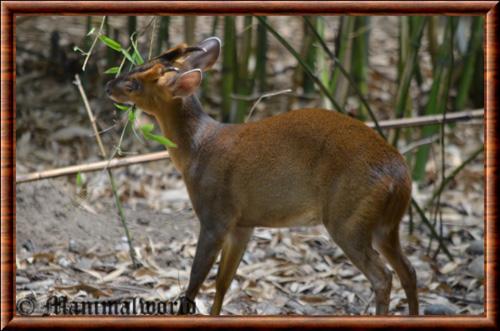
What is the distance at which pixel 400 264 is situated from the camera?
3857 millimetres

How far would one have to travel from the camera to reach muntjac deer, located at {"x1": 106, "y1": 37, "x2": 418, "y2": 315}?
3.73m

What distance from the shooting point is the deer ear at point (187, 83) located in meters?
3.63

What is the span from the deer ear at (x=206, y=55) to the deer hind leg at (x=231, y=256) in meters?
0.74

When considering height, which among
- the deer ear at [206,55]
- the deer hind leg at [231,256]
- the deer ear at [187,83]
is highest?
the deer ear at [206,55]

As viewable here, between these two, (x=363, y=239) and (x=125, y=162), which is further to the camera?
(x=125, y=162)

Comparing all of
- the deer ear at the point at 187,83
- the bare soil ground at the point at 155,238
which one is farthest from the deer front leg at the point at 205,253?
the deer ear at the point at 187,83

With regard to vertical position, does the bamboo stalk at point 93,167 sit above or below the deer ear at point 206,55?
below

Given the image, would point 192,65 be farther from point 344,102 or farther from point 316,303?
point 344,102

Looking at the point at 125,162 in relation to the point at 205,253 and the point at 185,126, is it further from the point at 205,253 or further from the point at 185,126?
the point at 205,253

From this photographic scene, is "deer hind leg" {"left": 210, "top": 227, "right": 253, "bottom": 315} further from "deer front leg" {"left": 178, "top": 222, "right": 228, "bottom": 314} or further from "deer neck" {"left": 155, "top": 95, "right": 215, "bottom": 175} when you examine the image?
"deer neck" {"left": 155, "top": 95, "right": 215, "bottom": 175}

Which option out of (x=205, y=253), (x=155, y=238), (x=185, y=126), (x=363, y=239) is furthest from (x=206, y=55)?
(x=155, y=238)

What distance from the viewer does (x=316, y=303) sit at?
4.68 m

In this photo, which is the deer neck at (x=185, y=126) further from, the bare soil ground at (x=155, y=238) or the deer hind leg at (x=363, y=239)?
the deer hind leg at (x=363, y=239)

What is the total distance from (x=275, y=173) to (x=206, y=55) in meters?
0.55
